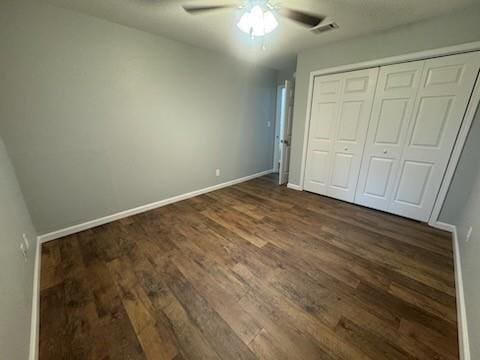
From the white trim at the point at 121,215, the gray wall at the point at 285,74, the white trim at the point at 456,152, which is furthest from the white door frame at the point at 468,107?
the white trim at the point at 121,215

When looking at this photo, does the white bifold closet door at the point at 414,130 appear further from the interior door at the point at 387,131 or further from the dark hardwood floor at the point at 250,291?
the dark hardwood floor at the point at 250,291

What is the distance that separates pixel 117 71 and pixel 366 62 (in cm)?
316

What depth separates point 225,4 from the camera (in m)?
1.82

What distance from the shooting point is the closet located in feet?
7.18

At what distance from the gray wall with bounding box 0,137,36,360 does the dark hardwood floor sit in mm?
197

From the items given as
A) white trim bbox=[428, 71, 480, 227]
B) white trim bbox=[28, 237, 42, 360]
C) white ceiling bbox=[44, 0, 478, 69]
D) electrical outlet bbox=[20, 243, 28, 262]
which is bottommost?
white trim bbox=[28, 237, 42, 360]

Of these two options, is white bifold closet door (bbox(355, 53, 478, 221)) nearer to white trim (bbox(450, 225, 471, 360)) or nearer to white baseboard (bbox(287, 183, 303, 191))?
white trim (bbox(450, 225, 471, 360))

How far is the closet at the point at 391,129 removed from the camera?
219 cm

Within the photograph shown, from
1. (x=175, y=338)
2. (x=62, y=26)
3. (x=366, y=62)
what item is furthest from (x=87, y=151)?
(x=366, y=62)

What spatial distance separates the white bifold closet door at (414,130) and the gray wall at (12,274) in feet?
12.0

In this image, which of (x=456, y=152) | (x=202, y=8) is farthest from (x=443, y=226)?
(x=202, y=8)

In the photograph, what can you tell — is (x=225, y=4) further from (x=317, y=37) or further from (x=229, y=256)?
(x=229, y=256)

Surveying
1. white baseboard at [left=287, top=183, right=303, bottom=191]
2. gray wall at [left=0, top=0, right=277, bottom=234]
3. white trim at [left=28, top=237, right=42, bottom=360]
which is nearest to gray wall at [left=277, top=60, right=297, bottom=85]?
gray wall at [left=0, top=0, right=277, bottom=234]

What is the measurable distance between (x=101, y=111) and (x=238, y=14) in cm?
186
